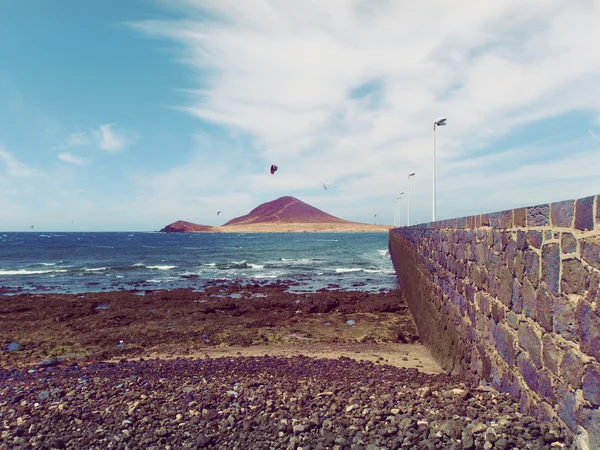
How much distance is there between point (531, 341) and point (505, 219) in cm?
134

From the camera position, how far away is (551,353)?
3.55 meters

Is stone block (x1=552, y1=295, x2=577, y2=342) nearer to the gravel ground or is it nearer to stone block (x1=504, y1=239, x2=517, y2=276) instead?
the gravel ground

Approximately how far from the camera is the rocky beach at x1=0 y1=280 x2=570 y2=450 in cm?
426

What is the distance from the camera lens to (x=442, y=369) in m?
7.87

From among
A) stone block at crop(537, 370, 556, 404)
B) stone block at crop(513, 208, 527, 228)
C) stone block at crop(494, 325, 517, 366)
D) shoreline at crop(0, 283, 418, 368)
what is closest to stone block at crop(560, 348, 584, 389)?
stone block at crop(537, 370, 556, 404)

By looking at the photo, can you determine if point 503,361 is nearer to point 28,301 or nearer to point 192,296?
point 192,296

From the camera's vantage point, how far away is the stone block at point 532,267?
12.5 feet

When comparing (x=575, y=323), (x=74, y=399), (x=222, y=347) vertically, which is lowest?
(x=222, y=347)

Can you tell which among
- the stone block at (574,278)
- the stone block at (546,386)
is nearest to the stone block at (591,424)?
the stone block at (546,386)

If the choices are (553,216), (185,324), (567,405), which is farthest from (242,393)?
(185,324)

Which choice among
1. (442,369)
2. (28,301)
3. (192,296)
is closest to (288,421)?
(442,369)

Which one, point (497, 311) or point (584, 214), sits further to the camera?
point (497, 311)

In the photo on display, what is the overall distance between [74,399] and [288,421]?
3.12 m

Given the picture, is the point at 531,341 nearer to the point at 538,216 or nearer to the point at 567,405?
the point at 567,405
